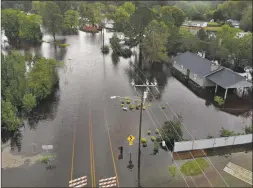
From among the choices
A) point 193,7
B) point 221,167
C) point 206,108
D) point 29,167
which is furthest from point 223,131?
point 193,7

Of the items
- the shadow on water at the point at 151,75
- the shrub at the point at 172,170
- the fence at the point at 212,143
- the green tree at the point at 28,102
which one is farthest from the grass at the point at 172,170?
the green tree at the point at 28,102

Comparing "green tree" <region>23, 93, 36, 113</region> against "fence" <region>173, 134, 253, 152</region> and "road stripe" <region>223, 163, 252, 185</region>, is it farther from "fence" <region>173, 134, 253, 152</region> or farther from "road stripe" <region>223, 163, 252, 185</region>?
"road stripe" <region>223, 163, 252, 185</region>

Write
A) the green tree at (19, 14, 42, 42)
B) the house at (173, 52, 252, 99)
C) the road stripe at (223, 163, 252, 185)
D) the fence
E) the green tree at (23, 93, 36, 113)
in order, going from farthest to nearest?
1. the green tree at (19, 14, 42, 42)
2. the house at (173, 52, 252, 99)
3. the green tree at (23, 93, 36, 113)
4. the fence
5. the road stripe at (223, 163, 252, 185)

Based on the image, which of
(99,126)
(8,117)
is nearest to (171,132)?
(99,126)

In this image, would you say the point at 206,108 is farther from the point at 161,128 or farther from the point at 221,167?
the point at 221,167

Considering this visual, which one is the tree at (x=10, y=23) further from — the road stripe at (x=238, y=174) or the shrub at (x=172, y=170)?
the road stripe at (x=238, y=174)

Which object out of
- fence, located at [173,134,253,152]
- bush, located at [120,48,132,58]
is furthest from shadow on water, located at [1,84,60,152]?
bush, located at [120,48,132,58]
